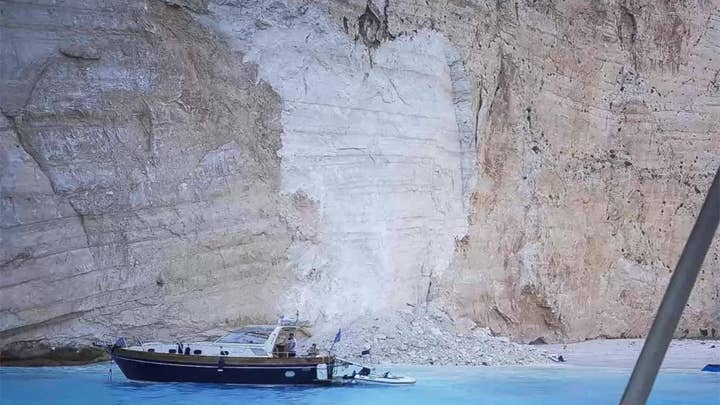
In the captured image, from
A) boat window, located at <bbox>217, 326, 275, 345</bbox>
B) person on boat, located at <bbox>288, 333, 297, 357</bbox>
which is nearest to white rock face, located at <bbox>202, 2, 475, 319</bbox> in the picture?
boat window, located at <bbox>217, 326, 275, 345</bbox>

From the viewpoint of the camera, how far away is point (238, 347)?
8.15 meters

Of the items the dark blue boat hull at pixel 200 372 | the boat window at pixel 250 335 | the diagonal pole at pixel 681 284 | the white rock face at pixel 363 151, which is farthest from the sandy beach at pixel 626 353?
the diagonal pole at pixel 681 284

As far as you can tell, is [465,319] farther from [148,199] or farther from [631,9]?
[631,9]

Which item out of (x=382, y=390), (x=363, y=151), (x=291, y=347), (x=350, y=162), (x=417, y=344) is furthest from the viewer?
(x=363, y=151)

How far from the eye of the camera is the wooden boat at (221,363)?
790cm

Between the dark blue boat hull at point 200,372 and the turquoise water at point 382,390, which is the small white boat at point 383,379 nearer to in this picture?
the turquoise water at point 382,390

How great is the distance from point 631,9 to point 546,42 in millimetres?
1554

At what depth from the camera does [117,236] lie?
8.91m

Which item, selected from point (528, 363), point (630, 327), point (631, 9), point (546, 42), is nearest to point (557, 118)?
point (546, 42)

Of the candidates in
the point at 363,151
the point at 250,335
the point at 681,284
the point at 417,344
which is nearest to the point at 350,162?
the point at 363,151

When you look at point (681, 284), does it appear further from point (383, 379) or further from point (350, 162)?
point (350, 162)

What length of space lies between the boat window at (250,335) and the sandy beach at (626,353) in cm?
352

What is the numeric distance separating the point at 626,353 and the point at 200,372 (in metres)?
5.56

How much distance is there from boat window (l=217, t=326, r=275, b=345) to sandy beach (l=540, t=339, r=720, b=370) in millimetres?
3517
